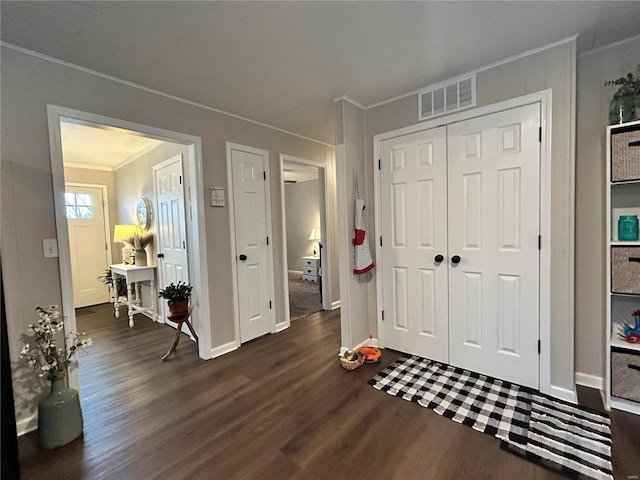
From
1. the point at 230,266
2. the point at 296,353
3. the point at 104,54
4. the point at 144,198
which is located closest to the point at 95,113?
the point at 104,54

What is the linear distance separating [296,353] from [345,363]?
0.60m

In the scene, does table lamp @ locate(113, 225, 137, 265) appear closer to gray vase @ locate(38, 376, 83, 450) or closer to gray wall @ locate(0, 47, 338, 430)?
gray wall @ locate(0, 47, 338, 430)

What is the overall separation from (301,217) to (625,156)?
20.3ft

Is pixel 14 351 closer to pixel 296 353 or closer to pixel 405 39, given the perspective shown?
pixel 296 353

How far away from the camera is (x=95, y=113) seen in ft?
6.88

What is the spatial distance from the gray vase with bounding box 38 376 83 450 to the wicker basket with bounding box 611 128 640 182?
11.9ft

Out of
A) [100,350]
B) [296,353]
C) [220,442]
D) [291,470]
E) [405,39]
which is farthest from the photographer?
[100,350]

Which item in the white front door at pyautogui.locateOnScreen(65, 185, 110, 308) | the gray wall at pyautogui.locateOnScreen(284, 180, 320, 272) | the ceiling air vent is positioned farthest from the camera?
the gray wall at pyautogui.locateOnScreen(284, 180, 320, 272)

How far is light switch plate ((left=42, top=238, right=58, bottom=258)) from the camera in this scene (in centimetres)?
191

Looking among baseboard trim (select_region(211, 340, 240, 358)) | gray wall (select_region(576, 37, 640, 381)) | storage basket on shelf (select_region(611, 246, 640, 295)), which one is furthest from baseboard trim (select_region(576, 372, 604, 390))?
baseboard trim (select_region(211, 340, 240, 358))

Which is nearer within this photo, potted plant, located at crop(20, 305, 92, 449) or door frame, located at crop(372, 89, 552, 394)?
potted plant, located at crop(20, 305, 92, 449)

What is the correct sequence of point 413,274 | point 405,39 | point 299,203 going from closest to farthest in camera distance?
point 405,39
point 413,274
point 299,203

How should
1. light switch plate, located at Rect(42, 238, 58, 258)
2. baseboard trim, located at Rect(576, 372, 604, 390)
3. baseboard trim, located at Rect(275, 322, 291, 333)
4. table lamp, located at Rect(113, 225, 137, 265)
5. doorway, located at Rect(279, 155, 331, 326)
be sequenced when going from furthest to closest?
1. doorway, located at Rect(279, 155, 331, 326)
2. table lamp, located at Rect(113, 225, 137, 265)
3. baseboard trim, located at Rect(275, 322, 291, 333)
4. baseboard trim, located at Rect(576, 372, 604, 390)
5. light switch plate, located at Rect(42, 238, 58, 258)

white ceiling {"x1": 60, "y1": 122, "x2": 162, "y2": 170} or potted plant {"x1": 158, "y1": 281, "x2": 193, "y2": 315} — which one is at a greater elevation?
white ceiling {"x1": 60, "y1": 122, "x2": 162, "y2": 170}
